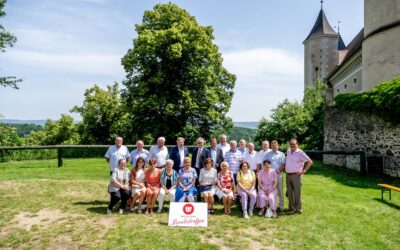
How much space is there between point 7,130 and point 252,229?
1539cm

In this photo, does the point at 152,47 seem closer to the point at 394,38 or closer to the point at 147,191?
the point at 394,38

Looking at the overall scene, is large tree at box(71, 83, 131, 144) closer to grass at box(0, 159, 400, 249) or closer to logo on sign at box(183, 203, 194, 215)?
grass at box(0, 159, 400, 249)

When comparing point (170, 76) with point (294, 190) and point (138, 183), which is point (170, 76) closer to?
point (138, 183)

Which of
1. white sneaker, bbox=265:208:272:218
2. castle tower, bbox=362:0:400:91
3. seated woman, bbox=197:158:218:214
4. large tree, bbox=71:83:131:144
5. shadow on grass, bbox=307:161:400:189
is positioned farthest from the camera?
large tree, bbox=71:83:131:144

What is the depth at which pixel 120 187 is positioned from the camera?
786 cm

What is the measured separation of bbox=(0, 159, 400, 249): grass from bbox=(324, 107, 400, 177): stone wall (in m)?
4.27

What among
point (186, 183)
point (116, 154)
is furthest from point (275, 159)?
point (116, 154)

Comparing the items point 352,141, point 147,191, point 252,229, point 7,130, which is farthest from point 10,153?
point 352,141

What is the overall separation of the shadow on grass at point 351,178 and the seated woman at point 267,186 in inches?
210

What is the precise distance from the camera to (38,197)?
894 cm

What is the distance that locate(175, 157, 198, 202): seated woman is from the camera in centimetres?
779

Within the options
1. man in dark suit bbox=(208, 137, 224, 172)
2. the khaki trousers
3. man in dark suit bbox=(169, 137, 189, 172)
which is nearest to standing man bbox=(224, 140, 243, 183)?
man in dark suit bbox=(208, 137, 224, 172)

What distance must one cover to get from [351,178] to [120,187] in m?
9.62

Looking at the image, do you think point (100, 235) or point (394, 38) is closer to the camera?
point (100, 235)
